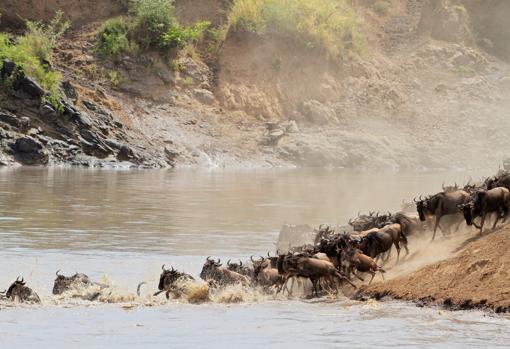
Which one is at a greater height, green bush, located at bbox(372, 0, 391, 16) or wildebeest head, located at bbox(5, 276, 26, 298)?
green bush, located at bbox(372, 0, 391, 16)

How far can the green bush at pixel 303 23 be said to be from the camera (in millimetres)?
63125

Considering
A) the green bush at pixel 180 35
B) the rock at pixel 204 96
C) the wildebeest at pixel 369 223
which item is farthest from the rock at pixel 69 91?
the wildebeest at pixel 369 223

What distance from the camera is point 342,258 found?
1619 centimetres

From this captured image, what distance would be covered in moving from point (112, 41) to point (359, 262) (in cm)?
4450

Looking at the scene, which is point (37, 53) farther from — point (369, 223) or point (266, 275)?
point (266, 275)

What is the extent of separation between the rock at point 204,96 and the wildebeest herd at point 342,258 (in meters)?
41.2

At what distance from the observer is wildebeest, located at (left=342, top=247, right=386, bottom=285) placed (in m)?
15.9

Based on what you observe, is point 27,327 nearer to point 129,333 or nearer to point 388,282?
point 129,333

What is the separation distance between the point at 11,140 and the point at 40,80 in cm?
482

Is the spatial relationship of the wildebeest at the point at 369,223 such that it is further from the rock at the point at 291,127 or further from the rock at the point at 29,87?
the rock at the point at 291,127

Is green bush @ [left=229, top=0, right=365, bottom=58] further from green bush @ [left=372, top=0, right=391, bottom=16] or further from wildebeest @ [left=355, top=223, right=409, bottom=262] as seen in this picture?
wildebeest @ [left=355, top=223, right=409, bottom=262]

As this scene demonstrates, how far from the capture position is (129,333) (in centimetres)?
1322

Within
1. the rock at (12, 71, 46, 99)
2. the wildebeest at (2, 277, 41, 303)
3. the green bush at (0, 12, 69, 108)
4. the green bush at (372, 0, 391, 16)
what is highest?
the green bush at (372, 0, 391, 16)

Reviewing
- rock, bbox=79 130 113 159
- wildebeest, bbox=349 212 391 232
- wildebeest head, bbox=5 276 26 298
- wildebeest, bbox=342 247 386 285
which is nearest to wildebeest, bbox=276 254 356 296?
wildebeest, bbox=342 247 386 285
